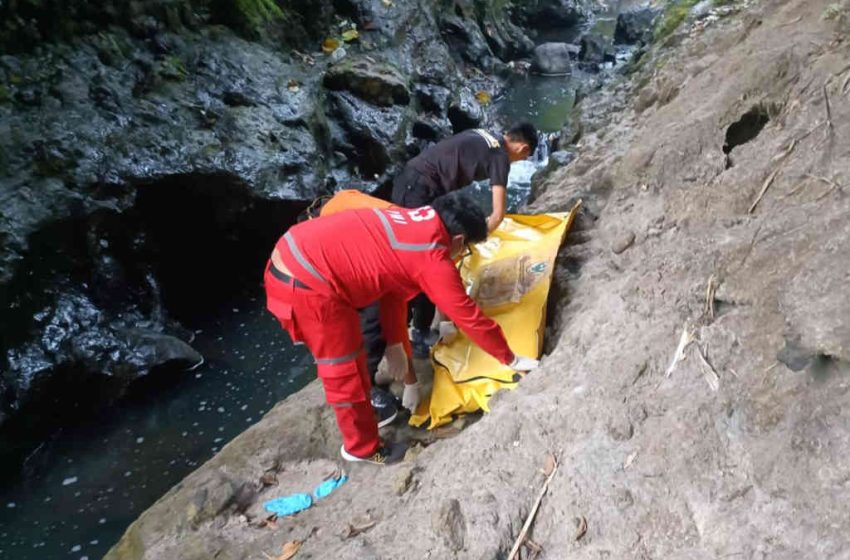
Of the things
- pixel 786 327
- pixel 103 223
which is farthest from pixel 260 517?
pixel 103 223

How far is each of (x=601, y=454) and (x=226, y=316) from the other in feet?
20.4

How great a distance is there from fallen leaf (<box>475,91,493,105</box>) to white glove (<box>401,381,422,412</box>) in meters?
12.7

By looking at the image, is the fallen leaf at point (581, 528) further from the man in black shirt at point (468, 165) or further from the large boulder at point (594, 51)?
the large boulder at point (594, 51)

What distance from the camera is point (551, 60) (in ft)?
63.6

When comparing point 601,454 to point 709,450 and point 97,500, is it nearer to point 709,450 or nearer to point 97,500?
point 709,450

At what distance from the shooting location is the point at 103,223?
6758 mm

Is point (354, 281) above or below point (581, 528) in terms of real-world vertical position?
above

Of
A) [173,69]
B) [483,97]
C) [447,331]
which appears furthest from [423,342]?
[483,97]

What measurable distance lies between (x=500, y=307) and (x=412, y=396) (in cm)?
74

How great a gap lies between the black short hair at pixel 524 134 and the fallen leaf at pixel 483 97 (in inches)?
464

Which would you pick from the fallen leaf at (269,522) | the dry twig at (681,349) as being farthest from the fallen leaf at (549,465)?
the fallen leaf at (269,522)

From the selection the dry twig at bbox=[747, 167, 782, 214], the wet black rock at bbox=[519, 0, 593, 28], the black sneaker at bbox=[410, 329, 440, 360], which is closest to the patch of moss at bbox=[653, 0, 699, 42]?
the black sneaker at bbox=[410, 329, 440, 360]

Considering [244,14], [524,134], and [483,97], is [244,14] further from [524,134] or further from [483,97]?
[483,97]

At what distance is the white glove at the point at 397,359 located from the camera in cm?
379
